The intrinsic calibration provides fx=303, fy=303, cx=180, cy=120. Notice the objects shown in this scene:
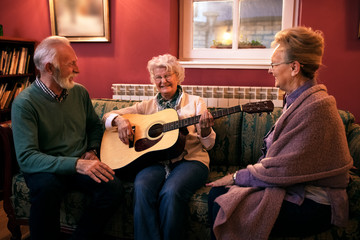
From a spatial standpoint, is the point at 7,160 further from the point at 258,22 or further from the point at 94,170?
the point at 258,22

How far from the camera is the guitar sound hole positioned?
1.79 m

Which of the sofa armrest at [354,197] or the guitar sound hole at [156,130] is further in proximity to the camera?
the guitar sound hole at [156,130]

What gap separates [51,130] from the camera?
5.62 ft

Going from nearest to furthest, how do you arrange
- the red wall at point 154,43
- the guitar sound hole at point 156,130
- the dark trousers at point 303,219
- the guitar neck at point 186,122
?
the dark trousers at point 303,219 < the guitar neck at point 186,122 < the guitar sound hole at point 156,130 < the red wall at point 154,43

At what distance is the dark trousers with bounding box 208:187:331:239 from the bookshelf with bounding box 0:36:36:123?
266cm

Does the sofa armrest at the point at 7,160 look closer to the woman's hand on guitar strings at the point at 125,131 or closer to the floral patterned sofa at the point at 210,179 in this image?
the floral patterned sofa at the point at 210,179

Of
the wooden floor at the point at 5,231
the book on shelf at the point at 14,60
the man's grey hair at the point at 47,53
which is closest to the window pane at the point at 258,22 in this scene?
the man's grey hair at the point at 47,53

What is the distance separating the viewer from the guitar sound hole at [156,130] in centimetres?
179

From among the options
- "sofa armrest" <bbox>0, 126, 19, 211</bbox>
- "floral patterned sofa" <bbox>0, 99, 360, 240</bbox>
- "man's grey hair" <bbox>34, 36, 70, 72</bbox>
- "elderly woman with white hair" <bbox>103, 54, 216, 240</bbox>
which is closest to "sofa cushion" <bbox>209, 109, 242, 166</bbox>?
"floral patterned sofa" <bbox>0, 99, 360, 240</bbox>

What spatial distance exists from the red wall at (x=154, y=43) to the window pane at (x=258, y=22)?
30cm

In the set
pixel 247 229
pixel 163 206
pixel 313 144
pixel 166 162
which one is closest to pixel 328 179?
pixel 313 144

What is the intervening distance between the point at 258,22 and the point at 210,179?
1591 millimetres

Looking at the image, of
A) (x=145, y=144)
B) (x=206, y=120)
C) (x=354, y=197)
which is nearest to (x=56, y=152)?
(x=145, y=144)

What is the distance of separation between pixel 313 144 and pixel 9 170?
171 cm
